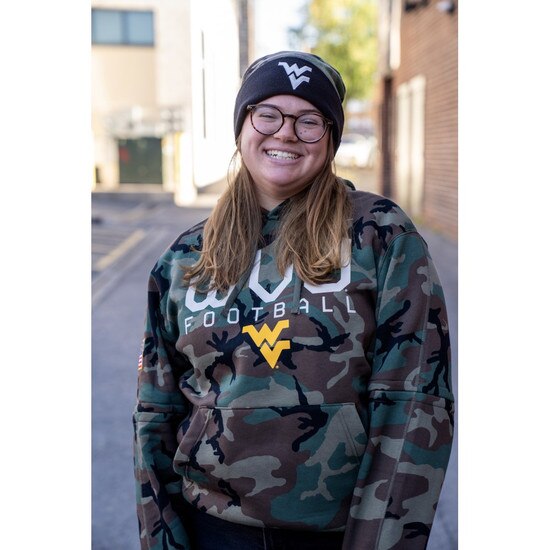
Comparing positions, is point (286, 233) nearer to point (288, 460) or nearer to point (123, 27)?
point (288, 460)

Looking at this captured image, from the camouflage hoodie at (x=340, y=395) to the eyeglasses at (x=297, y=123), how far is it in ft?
0.61

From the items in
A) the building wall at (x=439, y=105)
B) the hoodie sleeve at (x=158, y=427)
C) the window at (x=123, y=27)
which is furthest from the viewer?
the window at (x=123, y=27)

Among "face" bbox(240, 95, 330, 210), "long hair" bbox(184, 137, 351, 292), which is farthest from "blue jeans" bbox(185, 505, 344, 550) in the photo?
"face" bbox(240, 95, 330, 210)

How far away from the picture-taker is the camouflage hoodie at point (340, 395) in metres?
1.65

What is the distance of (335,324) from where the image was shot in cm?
167

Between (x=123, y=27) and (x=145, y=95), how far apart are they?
2.22m

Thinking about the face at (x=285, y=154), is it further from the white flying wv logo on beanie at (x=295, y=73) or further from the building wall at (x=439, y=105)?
the building wall at (x=439, y=105)

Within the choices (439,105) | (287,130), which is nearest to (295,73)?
(287,130)

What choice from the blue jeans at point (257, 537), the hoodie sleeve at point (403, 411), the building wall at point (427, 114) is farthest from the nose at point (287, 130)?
the building wall at point (427, 114)

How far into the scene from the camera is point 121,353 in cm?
638

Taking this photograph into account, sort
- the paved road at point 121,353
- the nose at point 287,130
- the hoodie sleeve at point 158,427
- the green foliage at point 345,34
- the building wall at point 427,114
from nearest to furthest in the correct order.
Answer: the nose at point 287,130
the hoodie sleeve at point 158,427
the paved road at point 121,353
the building wall at point 427,114
the green foliage at point 345,34

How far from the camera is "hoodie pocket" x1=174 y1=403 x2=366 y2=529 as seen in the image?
1.68m
